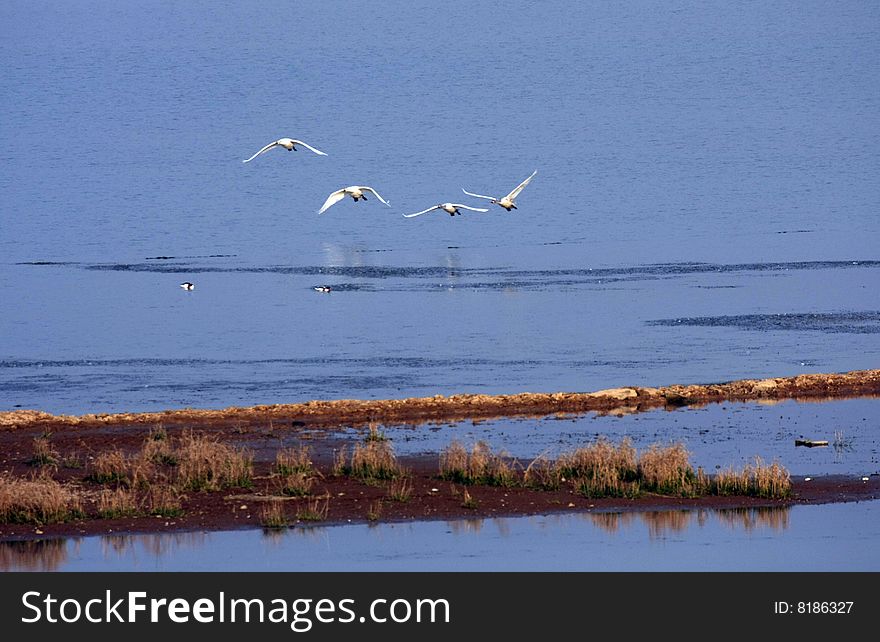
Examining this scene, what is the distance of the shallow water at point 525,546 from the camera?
70.8 ft

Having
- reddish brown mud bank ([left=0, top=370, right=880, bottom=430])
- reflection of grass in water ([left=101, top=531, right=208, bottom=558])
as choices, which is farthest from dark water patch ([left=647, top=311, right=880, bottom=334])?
reflection of grass in water ([left=101, top=531, right=208, bottom=558])

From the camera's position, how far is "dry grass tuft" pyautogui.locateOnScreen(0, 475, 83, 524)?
2317 centimetres

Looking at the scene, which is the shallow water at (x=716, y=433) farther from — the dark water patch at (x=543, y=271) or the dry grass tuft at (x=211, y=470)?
the dark water patch at (x=543, y=271)

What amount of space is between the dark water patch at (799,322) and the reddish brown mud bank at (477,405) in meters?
14.1

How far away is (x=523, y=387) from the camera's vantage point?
3847 centimetres

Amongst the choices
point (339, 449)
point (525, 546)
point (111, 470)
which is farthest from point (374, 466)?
point (525, 546)

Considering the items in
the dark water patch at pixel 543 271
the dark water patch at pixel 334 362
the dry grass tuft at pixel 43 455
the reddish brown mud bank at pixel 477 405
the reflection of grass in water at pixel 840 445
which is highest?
the dark water patch at pixel 543 271

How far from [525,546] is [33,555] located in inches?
222

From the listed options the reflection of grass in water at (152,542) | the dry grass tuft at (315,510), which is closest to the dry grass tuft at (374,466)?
the dry grass tuft at (315,510)

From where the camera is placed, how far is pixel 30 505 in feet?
76.0

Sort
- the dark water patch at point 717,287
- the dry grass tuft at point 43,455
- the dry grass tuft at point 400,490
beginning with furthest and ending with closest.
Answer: the dark water patch at point 717,287
the dry grass tuft at point 43,455
the dry grass tuft at point 400,490

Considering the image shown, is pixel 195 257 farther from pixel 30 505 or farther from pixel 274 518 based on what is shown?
pixel 274 518
